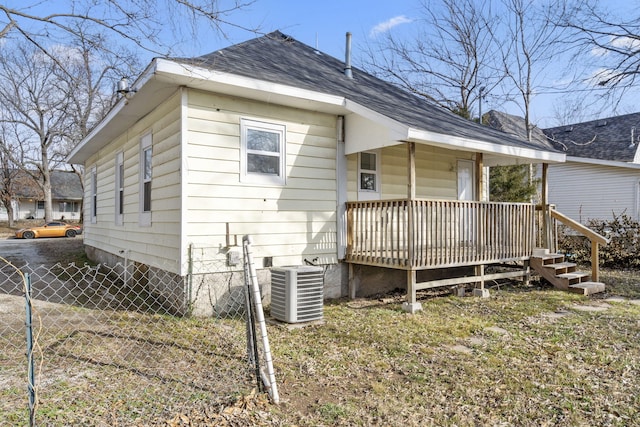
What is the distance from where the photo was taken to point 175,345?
4.70 m

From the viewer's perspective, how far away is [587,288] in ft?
25.1

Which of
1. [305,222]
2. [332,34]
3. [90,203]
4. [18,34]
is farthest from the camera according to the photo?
[90,203]

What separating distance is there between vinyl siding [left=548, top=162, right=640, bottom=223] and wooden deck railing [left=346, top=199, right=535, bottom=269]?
10.2 m

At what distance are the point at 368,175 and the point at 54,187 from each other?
44.3 metres

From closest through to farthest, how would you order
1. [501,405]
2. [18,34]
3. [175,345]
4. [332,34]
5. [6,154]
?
[501,405]
[175,345]
[18,34]
[332,34]
[6,154]

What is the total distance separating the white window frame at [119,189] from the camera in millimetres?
9180

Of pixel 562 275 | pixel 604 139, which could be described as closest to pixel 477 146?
pixel 562 275

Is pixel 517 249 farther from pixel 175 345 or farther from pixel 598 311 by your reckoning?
pixel 175 345

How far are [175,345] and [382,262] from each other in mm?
3435

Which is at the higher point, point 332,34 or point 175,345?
point 332,34

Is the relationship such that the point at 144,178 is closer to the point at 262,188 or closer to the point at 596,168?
the point at 262,188

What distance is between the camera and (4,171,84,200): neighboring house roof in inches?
1385

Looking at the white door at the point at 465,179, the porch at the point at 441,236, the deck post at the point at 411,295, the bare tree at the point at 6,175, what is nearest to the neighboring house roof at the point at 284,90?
the porch at the point at 441,236

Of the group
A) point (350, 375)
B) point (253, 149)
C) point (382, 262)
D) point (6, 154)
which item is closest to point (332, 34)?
point (253, 149)
